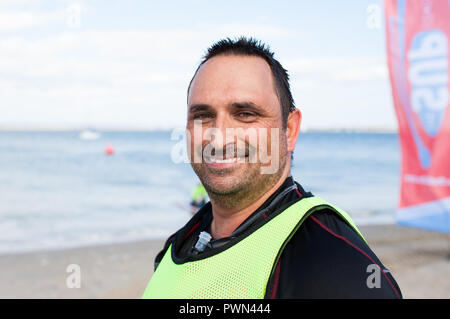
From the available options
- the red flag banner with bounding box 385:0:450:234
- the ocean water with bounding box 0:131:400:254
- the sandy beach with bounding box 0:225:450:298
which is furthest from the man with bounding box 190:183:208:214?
the red flag banner with bounding box 385:0:450:234

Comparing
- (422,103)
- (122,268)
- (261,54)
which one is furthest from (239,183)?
(122,268)

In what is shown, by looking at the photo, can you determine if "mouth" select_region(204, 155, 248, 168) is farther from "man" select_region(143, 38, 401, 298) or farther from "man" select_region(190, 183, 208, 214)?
"man" select_region(190, 183, 208, 214)

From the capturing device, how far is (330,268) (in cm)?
119

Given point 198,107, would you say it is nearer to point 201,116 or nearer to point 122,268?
point 201,116

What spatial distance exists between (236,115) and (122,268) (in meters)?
8.00

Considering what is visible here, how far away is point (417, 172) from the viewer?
14.3ft

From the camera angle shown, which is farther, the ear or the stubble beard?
the ear

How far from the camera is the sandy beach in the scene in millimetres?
7262

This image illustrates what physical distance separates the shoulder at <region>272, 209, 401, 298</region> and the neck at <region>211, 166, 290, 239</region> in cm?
40

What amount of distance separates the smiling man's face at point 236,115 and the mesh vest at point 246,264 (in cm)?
26

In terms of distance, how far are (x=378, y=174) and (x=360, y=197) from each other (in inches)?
568

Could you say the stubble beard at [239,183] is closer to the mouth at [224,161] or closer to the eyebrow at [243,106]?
the mouth at [224,161]
